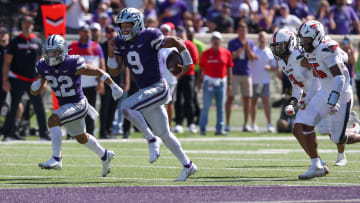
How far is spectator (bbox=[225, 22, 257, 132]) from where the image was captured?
59.9 feet

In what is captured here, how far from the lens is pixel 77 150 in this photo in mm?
13891

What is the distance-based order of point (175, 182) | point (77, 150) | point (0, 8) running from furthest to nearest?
point (0, 8) → point (77, 150) → point (175, 182)

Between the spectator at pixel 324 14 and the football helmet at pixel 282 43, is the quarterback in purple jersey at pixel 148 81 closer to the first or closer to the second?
the football helmet at pixel 282 43

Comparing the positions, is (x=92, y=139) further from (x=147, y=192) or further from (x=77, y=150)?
(x=77, y=150)

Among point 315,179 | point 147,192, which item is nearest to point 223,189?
point 147,192

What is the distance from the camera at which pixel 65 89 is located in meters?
10.5

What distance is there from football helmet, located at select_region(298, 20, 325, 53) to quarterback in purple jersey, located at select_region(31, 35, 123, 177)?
227 cm

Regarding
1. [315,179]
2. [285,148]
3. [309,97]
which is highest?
[309,97]

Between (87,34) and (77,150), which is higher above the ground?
(87,34)

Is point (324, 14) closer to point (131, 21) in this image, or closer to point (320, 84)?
point (320, 84)

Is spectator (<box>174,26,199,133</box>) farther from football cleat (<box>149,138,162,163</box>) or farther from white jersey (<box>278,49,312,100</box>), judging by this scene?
football cleat (<box>149,138,162,163</box>)

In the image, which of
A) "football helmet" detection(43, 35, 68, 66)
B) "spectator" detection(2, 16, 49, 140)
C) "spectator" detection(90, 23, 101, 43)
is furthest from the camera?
"spectator" detection(90, 23, 101, 43)

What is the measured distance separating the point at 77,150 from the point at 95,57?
2.49m

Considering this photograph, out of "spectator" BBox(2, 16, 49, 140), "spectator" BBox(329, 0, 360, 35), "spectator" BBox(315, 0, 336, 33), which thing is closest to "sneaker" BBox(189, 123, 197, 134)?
"spectator" BBox(2, 16, 49, 140)
